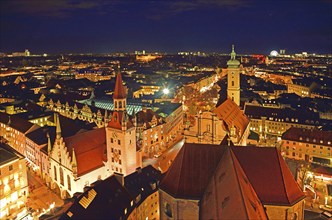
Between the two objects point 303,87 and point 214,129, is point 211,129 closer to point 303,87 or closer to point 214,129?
point 214,129

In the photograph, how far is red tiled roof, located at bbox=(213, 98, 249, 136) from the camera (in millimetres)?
64750

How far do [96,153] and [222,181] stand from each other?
102ft

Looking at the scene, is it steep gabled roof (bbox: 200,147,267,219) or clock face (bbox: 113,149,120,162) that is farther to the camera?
clock face (bbox: 113,149,120,162)

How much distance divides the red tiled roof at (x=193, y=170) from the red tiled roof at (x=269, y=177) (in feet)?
9.07

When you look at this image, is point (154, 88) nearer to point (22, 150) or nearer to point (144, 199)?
point (22, 150)

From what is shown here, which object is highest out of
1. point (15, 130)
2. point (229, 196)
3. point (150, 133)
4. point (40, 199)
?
point (229, 196)

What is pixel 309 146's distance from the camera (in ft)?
252

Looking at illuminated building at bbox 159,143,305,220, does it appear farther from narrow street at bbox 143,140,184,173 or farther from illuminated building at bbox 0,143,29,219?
narrow street at bbox 143,140,184,173

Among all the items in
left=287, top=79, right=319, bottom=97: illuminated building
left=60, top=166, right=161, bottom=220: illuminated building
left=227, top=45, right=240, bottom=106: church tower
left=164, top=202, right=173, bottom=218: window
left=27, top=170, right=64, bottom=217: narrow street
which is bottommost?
left=27, top=170, right=64, bottom=217: narrow street

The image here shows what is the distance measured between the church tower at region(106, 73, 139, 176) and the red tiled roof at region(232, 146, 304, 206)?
81.8 feet

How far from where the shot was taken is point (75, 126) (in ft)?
251

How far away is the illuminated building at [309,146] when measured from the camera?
75438mm

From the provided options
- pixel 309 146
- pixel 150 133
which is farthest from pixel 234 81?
pixel 150 133

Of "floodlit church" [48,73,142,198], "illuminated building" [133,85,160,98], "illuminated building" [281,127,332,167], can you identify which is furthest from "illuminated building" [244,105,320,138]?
"illuminated building" [133,85,160,98]
